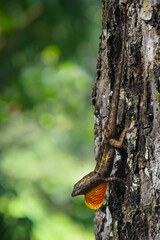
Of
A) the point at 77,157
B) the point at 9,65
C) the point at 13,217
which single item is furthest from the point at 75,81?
the point at 13,217

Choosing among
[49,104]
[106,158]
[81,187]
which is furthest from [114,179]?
[49,104]

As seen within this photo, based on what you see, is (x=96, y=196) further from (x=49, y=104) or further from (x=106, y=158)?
(x=49, y=104)

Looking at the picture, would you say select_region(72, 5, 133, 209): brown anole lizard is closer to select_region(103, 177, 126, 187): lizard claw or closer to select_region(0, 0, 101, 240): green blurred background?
select_region(103, 177, 126, 187): lizard claw

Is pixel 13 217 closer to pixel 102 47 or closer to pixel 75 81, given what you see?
pixel 102 47

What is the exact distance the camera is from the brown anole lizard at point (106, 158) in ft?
6.04

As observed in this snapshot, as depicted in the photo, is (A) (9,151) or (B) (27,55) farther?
(A) (9,151)

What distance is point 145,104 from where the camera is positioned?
170cm

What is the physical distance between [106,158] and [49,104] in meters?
A: 4.05

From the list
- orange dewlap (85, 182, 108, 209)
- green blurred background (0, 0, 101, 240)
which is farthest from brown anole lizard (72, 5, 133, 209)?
green blurred background (0, 0, 101, 240)

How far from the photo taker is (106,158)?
202 centimetres

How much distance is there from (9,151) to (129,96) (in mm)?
5680

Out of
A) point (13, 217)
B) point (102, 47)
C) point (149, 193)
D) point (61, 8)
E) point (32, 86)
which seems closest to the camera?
point (149, 193)

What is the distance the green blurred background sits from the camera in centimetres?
473

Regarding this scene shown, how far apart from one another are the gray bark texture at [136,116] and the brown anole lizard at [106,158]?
3cm
